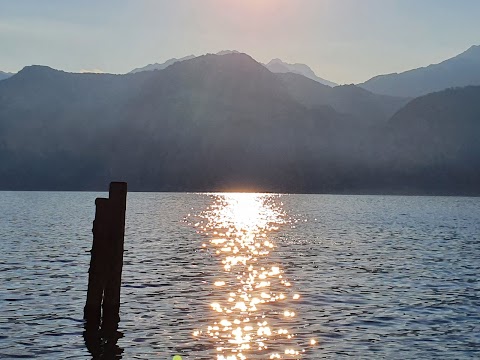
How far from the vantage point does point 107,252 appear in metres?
20.6

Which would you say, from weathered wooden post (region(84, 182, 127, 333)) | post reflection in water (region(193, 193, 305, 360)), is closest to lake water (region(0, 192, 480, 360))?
post reflection in water (region(193, 193, 305, 360))

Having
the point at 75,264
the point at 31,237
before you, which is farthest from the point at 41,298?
the point at 31,237

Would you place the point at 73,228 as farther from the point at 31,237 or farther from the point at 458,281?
the point at 458,281

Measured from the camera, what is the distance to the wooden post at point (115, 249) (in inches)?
815

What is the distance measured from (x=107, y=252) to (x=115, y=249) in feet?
0.94

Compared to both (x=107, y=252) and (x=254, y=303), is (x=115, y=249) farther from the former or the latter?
(x=254, y=303)

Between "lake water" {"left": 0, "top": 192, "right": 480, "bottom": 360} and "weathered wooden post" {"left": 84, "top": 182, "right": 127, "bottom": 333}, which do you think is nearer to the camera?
"lake water" {"left": 0, "top": 192, "right": 480, "bottom": 360}

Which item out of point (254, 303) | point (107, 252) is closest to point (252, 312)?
point (254, 303)

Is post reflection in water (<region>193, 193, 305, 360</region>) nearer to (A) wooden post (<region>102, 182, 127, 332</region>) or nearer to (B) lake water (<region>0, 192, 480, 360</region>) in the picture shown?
(B) lake water (<region>0, 192, 480, 360</region>)

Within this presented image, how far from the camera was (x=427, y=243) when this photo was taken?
59.6 m

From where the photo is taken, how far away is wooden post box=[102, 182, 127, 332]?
2070 centimetres

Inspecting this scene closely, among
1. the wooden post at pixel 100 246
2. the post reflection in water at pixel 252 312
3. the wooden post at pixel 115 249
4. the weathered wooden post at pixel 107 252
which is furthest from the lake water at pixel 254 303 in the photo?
the wooden post at pixel 100 246

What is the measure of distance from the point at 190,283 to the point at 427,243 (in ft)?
115

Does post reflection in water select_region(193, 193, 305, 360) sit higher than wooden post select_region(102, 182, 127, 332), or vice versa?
wooden post select_region(102, 182, 127, 332)
